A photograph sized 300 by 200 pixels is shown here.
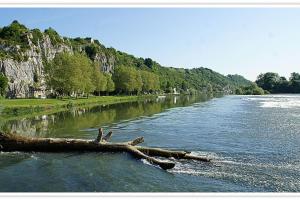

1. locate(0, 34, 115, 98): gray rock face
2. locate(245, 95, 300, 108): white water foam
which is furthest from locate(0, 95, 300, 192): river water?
locate(0, 34, 115, 98): gray rock face

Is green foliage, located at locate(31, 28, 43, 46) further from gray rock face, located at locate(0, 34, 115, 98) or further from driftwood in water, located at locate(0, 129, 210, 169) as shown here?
driftwood in water, located at locate(0, 129, 210, 169)

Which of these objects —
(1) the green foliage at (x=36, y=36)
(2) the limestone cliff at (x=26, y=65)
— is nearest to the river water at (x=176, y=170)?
(2) the limestone cliff at (x=26, y=65)

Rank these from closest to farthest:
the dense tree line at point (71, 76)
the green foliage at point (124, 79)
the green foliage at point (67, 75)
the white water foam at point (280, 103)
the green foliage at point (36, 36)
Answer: the white water foam at point (280, 103), the green foliage at point (67, 75), the dense tree line at point (71, 76), the green foliage at point (36, 36), the green foliage at point (124, 79)

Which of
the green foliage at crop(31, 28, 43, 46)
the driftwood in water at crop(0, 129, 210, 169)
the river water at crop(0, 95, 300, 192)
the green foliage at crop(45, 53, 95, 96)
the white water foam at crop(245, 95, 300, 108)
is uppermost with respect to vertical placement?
the green foliage at crop(31, 28, 43, 46)

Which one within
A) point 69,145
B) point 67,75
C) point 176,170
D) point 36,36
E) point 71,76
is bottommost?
point 176,170

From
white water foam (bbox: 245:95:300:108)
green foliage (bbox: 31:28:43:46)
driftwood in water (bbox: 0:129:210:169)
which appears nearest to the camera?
driftwood in water (bbox: 0:129:210:169)

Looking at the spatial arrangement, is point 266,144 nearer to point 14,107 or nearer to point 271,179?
point 271,179

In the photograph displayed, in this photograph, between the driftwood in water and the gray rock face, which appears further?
the gray rock face

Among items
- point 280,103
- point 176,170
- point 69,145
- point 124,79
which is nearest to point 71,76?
point 280,103

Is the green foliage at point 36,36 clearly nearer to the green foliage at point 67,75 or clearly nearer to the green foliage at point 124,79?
the green foliage at point 67,75

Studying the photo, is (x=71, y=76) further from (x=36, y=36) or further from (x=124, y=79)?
(x=124, y=79)

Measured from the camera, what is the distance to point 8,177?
74.8 feet

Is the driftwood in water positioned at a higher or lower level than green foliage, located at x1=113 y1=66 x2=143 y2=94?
lower
